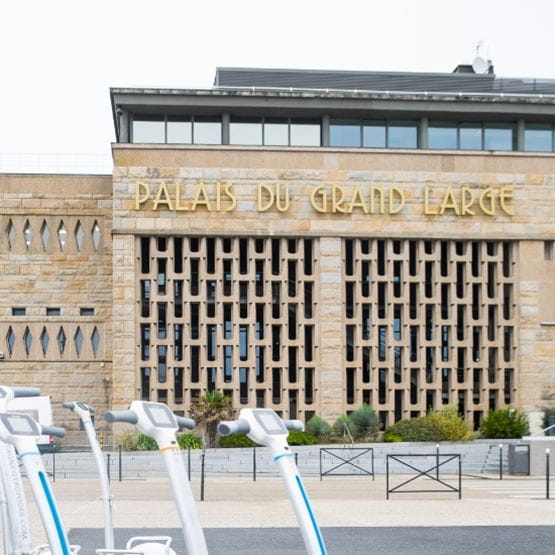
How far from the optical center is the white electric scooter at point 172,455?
19.1 ft

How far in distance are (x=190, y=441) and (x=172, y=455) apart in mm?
30814

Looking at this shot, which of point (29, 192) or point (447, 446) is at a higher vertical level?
point (29, 192)

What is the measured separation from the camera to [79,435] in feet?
134

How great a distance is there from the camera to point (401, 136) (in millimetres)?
40875

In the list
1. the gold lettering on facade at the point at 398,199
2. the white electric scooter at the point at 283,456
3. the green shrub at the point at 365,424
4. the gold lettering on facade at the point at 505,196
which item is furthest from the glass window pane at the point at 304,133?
the white electric scooter at the point at 283,456

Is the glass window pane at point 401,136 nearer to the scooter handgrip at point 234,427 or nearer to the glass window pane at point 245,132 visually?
the glass window pane at point 245,132

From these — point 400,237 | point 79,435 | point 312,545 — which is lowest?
point 79,435

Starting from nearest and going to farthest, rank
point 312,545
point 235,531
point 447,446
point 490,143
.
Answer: point 312,545, point 235,531, point 447,446, point 490,143

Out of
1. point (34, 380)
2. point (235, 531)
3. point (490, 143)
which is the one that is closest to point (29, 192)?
point (34, 380)

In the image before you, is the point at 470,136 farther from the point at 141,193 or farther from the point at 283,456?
the point at 283,456

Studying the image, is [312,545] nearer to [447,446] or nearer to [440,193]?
[447,446]

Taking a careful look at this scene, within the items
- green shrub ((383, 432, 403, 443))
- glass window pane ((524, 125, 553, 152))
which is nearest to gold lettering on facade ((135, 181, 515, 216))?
glass window pane ((524, 125, 553, 152))

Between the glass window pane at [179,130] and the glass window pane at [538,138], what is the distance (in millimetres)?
12291

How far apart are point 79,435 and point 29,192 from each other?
29.7 ft
